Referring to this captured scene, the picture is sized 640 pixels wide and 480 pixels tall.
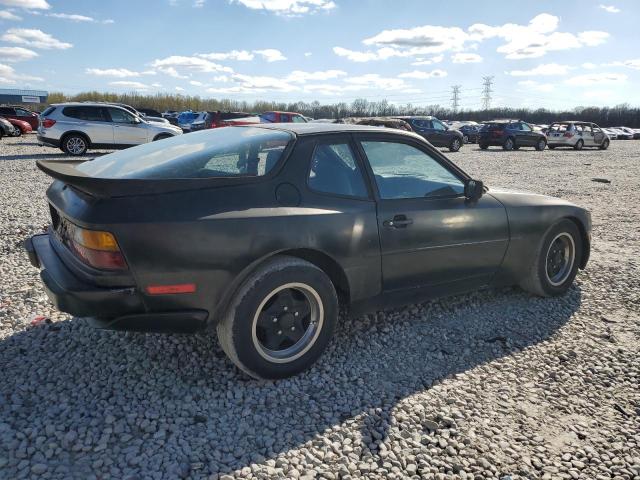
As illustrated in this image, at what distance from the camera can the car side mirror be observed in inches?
146

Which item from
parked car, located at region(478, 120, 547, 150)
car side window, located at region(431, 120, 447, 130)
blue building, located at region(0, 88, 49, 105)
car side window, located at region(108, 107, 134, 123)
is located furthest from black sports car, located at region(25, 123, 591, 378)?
blue building, located at region(0, 88, 49, 105)

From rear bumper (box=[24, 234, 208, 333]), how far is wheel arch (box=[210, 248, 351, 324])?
→ 12 cm

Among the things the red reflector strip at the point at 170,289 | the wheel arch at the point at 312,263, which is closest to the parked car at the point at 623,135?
the wheel arch at the point at 312,263

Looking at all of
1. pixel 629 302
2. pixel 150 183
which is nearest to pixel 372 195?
pixel 150 183

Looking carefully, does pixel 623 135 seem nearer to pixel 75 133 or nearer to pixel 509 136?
pixel 509 136

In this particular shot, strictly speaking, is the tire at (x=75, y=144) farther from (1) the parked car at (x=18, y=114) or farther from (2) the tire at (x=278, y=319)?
(2) the tire at (x=278, y=319)

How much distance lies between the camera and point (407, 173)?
3639 millimetres

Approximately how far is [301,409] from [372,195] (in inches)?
55.4

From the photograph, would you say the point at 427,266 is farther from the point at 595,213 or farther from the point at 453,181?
the point at 595,213

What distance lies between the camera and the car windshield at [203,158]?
294cm

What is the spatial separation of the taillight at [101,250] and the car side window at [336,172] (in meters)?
1.17

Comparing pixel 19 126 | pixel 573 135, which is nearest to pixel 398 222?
pixel 573 135

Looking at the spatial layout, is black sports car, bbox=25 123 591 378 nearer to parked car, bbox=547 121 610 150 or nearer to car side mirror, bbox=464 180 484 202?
car side mirror, bbox=464 180 484 202

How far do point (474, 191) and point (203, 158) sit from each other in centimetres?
196
